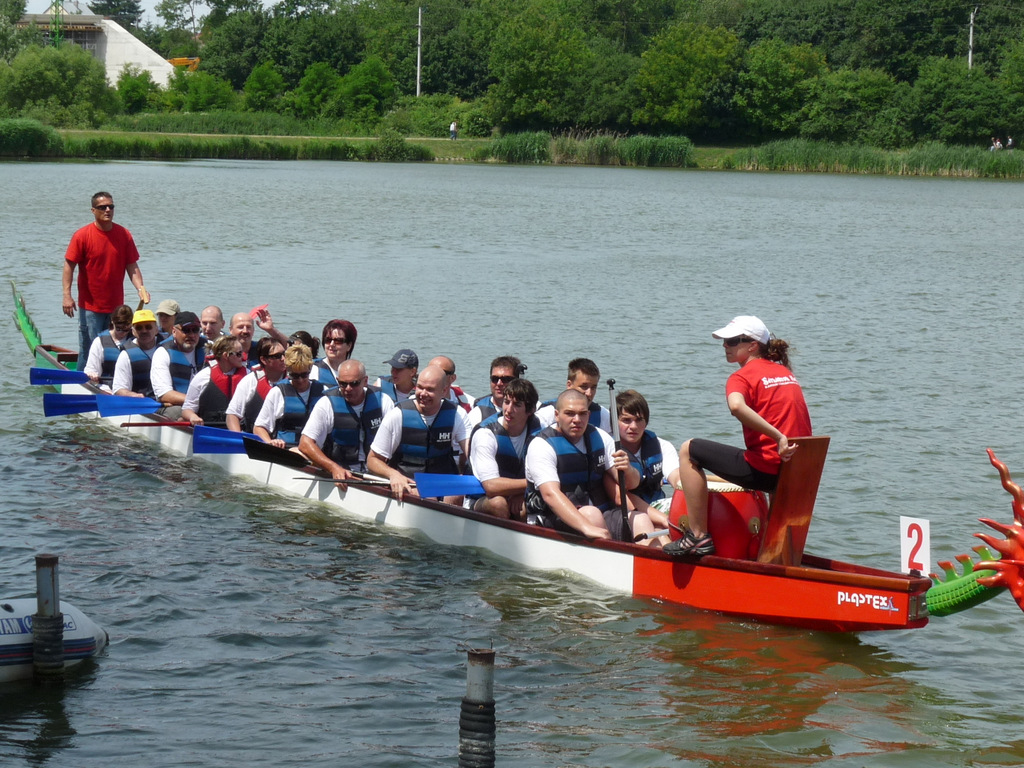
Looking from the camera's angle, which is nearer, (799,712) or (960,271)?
(799,712)

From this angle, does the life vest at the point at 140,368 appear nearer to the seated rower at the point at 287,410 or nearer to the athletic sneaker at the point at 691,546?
the seated rower at the point at 287,410

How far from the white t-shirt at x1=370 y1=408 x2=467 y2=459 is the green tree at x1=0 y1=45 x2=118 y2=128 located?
55.5m

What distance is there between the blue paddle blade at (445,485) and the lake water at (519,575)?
448mm

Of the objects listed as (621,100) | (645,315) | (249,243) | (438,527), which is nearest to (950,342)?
(645,315)

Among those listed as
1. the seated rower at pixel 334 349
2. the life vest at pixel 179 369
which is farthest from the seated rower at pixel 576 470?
the life vest at pixel 179 369

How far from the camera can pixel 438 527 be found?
346 inches

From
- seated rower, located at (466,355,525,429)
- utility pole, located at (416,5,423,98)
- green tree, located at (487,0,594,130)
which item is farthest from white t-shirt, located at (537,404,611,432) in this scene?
utility pole, located at (416,5,423,98)

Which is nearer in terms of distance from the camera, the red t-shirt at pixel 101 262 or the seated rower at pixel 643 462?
the seated rower at pixel 643 462

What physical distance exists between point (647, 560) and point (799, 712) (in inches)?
57.2

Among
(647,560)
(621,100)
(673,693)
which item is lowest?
(673,693)

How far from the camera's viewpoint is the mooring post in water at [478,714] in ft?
15.6

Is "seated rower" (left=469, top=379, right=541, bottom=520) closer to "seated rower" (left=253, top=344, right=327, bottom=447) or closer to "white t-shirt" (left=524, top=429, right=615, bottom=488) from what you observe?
"white t-shirt" (left=524, top=429, right=615, bottom=488)

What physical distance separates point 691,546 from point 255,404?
4559 mm

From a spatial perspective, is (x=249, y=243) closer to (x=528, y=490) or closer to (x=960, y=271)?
(x=960, y=271)
